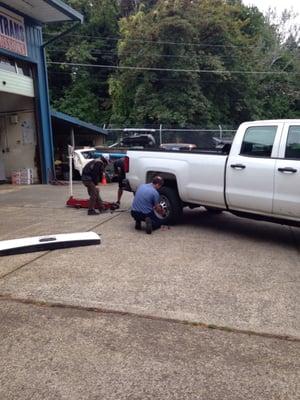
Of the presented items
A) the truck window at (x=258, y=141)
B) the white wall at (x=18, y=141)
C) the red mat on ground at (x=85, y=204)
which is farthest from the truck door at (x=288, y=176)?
the white wall at (x=18, y=141)

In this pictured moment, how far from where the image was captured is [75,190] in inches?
586

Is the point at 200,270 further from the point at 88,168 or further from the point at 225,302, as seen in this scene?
the point at 88,168

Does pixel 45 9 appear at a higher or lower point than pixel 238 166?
higher

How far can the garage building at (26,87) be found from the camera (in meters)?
14.5

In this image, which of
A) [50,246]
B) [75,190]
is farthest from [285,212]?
[75,190]

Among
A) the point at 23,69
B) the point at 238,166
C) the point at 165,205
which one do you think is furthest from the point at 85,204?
the point at 23,69

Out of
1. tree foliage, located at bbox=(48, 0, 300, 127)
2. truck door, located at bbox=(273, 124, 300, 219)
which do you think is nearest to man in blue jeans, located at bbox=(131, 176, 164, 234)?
truck door, located at bbox=(273, 124, 300, 219)

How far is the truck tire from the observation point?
27.3 ft

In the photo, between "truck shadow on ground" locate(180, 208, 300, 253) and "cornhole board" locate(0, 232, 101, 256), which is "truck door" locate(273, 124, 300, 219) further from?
"cornhole board" locate(0, 232, 101, 256)

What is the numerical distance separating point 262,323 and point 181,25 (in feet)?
93.1

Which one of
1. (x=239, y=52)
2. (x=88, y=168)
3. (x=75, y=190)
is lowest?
(x=75, y=190)

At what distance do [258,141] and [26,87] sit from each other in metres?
11.3

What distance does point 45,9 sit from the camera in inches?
583

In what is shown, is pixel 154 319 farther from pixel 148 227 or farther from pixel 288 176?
pixel 148 227
